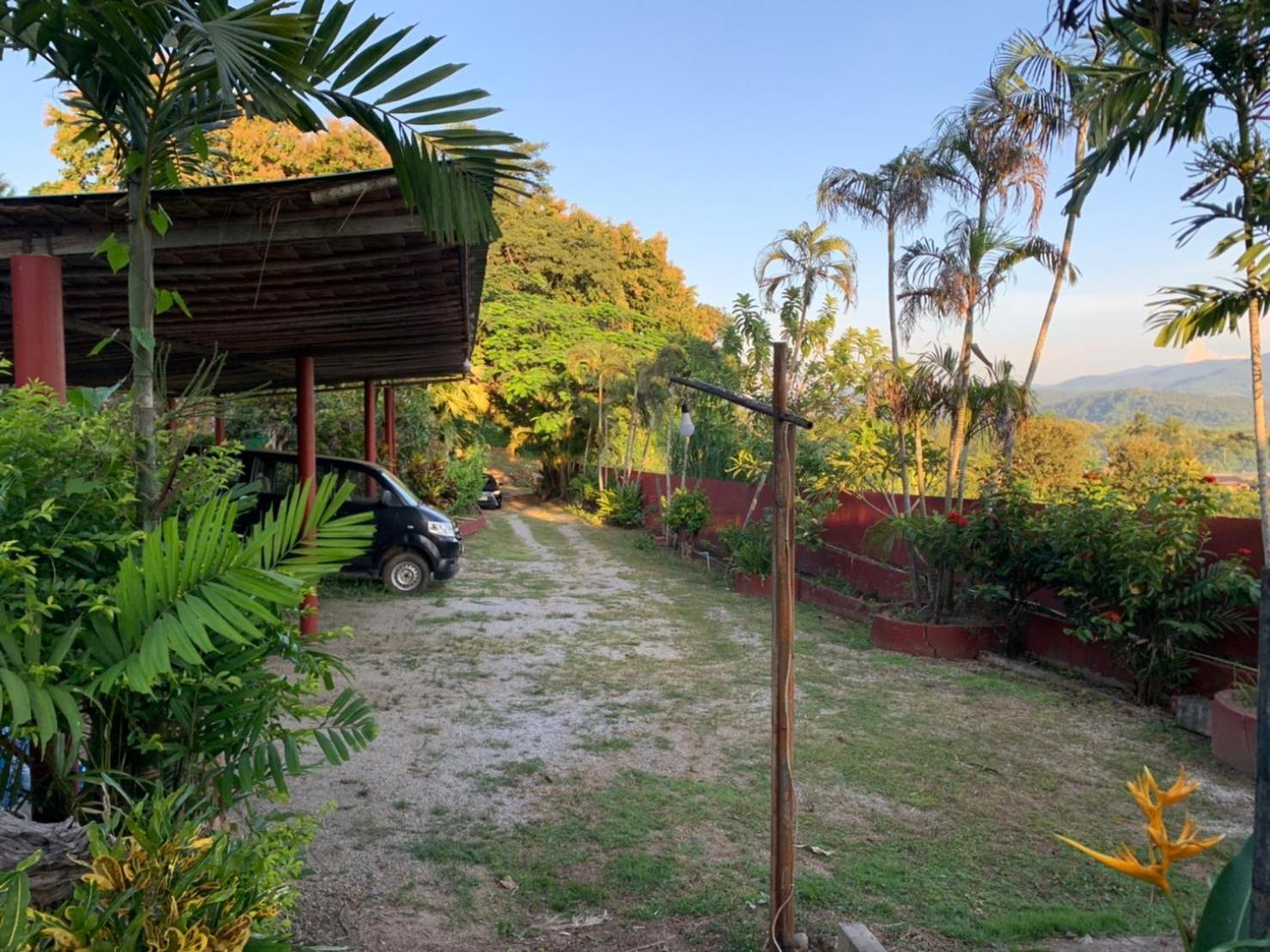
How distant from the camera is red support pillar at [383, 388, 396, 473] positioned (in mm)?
14609

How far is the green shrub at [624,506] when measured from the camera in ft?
69.6

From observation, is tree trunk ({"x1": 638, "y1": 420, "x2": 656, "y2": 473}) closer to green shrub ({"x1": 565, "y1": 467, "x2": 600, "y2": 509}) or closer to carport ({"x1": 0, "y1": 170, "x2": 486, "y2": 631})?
green shrub ({"x1": 565, "y1": 467, "x2": 600, "y2": 509})

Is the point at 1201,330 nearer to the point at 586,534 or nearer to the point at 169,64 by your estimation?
the point at 169,64

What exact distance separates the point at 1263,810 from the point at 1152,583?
5532 millimetres

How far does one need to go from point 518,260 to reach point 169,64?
2888cm

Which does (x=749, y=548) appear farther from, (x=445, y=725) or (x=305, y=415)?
(x=445, y=725)

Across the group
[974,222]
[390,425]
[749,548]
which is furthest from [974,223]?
[390,425]

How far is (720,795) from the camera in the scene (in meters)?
4.46

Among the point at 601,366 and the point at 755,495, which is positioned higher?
the point at 601,366

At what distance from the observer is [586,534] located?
19.6 metres

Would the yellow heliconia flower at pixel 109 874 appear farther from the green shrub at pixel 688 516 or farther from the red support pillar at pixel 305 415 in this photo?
the green shrub at pixel 688 516

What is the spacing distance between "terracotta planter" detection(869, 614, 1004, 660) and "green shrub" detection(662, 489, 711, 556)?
281 inches

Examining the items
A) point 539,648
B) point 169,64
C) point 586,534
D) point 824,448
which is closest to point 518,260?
point 586,534

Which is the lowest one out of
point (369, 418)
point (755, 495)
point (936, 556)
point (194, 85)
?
point (936, 556)
